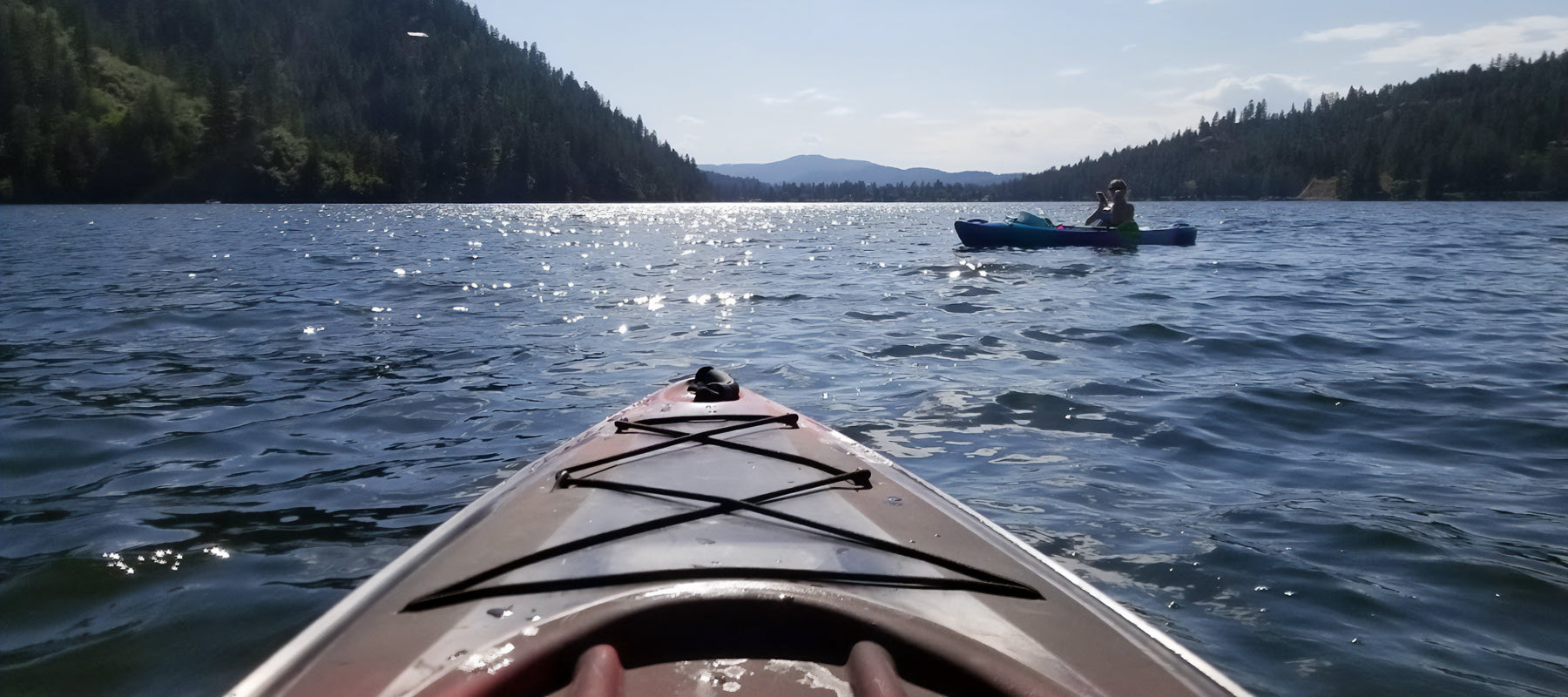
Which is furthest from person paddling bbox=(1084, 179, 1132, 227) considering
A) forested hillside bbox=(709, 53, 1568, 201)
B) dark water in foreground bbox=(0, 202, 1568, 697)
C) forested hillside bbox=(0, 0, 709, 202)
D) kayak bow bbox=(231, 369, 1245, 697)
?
forested hillside bbox=(709, 53, 1568, 201)

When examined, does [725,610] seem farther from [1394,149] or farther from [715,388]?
[1394,149]

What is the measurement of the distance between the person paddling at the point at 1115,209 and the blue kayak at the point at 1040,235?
44cm

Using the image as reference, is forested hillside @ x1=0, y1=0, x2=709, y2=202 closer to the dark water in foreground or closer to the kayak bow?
the dark water in foreground

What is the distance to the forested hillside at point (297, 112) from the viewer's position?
8338 centimetres

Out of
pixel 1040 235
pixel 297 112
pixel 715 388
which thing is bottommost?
pixel 715 388

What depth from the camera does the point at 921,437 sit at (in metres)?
6.29

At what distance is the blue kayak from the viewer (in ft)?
64.9

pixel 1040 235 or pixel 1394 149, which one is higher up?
pixel 1394 149

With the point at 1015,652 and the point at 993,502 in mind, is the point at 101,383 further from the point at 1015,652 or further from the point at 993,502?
the point at 1015,652

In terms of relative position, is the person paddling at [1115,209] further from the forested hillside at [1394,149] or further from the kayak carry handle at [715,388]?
the forested hillside at [1394,149]

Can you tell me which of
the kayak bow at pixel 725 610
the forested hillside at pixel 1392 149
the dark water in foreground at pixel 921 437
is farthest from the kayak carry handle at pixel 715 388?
the forested hillside at pixel 1392 149

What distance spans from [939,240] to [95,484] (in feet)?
94.5

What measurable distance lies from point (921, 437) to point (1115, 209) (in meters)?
16.3

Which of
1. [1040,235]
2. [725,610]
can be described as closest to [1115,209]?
[1040,235]
